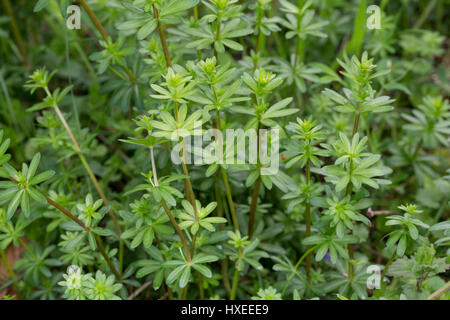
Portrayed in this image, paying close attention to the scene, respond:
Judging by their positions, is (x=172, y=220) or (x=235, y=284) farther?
(x=235, y=284)

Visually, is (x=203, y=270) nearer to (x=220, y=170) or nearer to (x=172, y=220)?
(x=172, y=220)

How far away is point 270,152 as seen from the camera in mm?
2340

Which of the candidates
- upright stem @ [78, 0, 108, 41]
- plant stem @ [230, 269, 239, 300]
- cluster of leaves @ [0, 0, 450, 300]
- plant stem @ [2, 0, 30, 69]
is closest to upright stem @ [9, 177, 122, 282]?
cluster of leaves @ [0, 0, 450, 300]

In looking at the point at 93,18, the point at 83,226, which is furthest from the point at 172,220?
the point at 93,18

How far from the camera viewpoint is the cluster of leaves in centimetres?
209

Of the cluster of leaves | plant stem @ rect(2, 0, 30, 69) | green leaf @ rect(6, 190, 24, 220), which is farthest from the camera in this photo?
plant stem @ rect(2, 0, 30, 69)

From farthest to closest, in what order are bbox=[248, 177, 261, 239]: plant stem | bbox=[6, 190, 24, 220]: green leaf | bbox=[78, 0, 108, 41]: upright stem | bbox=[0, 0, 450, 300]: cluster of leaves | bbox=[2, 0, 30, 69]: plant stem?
bbox=[2, 0, 30, 69]: plant stem, bbox=[248, 177, 261, 239]: plant stem, bbox=[78, 0, 108, 41]: upright stem, bbox=[0, 0, 450, 300]: cluster of leaves, bbox=[6, 190, 24, 220]: green leaf

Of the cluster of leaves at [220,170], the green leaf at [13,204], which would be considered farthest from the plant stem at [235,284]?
the green leaf at [13,204]

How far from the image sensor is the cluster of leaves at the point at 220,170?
2088 millimetres

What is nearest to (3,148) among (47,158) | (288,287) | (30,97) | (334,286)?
(47,158)

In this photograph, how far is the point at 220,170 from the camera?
8.51 ft

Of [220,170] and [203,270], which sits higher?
[220,170]

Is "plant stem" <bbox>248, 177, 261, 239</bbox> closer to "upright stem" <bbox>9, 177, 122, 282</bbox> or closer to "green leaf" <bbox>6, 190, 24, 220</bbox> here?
"upright stem" <bbox>9, 177, 122, 282</bbox>

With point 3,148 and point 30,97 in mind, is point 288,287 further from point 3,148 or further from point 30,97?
point 30,97
